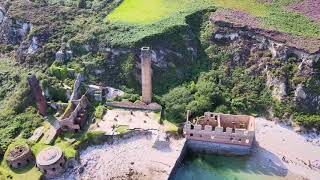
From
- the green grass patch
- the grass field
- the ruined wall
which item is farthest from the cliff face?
the ruined wall

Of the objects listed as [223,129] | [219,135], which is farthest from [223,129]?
[219,135]

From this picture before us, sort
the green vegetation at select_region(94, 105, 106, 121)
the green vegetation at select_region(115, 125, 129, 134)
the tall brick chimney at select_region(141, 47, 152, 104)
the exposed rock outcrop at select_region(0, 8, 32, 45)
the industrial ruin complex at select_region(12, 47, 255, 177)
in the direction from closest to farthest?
the industrial ruin complex at select_region(12, 47, 255, 177) < the tall brick chimney at select_region(141, 47, 152, 104) < the green vegetation at select_region(115, 125, 129, 134) < the green vegetation at select_region(94, 105, 106, 121) < the exposed rock outcrop at select_region(0, 8, 32, 45)

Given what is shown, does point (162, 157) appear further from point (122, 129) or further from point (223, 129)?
point (223, 129)

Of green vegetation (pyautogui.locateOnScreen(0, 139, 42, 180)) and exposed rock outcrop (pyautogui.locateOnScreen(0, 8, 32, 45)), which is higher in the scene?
exposed rock outcrop (pyautogui.locateOnScreen(0, 8, 32, 45))

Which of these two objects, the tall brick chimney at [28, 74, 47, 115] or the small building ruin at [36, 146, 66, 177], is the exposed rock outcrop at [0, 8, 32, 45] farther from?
the small building ruin at [36, 146, 66, 177]

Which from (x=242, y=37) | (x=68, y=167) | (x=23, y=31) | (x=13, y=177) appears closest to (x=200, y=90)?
(x=242, y=37)

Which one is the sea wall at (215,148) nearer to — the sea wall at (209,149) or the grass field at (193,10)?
the sea wall at (209,149)

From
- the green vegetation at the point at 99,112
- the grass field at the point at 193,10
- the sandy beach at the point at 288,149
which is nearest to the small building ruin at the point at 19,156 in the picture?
the green vegetation at the point at 99,112
